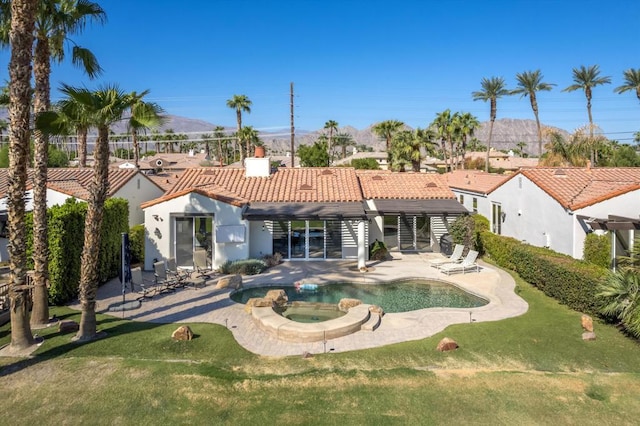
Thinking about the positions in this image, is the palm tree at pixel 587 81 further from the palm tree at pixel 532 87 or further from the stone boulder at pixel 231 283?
the stone boulder at pixel 231 283

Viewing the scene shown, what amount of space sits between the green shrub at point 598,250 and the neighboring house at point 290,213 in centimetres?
891

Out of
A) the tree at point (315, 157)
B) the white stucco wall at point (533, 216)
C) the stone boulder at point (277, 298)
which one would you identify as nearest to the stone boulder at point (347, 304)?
the stone boulder at point (277, 298)

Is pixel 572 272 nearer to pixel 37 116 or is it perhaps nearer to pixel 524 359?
pixel 524 359

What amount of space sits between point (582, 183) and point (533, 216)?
333 cm

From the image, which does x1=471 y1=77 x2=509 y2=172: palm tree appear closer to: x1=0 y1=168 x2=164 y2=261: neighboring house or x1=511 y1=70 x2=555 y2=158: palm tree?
x1=511 y1=70 x2=555 y2=158: palm tree

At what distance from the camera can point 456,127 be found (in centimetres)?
7625

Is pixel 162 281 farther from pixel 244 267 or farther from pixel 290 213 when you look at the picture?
pixel 290 213

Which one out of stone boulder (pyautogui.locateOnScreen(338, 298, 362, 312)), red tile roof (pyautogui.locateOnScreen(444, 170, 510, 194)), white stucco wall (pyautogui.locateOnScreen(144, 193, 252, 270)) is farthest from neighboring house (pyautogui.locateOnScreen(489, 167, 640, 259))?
white stucco wall (pyautogui.locateOnScreen(144, 193, 252, 270))

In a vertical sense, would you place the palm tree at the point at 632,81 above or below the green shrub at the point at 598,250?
above

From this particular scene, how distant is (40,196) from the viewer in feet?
50.0

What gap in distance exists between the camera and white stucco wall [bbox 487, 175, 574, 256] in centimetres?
2273

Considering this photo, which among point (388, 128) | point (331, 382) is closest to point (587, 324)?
point (331, 382)

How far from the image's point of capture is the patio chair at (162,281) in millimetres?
20850

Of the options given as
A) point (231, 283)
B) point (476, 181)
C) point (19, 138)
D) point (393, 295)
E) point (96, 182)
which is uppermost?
point (19, 138)
